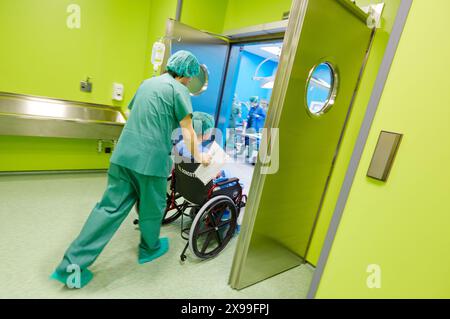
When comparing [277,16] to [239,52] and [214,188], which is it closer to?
[239,52]

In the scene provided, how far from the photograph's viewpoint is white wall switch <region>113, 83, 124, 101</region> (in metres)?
3.06

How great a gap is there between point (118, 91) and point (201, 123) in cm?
171

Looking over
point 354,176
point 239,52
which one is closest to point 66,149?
point 239,52

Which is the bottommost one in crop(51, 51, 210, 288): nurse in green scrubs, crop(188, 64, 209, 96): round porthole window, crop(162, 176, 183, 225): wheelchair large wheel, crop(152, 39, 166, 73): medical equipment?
crop(162, 176, 183, 225): wheelchair large wheel

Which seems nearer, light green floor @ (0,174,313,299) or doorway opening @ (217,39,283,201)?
light green floor @ (0,174,313,299)

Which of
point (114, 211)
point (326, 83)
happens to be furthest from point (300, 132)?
point (114, 211)

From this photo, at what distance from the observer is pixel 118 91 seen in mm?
3076

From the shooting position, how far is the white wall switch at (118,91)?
3060 millimetres

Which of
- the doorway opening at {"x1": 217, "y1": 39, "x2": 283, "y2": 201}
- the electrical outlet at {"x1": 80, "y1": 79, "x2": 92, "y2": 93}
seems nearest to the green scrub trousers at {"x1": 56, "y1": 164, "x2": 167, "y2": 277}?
the doorway opening at {"x1": 217, "y1": 39, "x2": 283, "y2": 201}

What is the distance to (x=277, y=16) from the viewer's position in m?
2.36

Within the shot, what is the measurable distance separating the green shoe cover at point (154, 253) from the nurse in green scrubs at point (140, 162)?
0.33 meters

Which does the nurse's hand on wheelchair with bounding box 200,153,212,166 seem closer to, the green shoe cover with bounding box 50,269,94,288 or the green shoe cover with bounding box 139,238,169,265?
the green shoe cover with bounding box 139,238,169,265

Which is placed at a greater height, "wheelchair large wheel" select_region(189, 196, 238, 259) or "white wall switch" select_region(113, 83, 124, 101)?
"white wall switch" select_region(113, 83, 124, 101)

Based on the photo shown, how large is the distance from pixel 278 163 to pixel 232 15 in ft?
7.64
